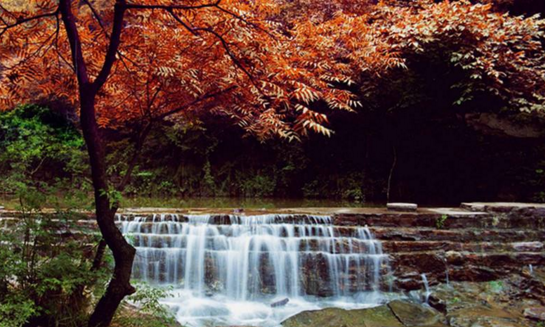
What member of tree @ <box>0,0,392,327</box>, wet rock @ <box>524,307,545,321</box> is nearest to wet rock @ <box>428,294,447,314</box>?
wet rock @ <box>524,307,545,321</box>

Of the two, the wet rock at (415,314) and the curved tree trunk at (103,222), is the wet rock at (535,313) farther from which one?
the curved tree trunk at (103,222)

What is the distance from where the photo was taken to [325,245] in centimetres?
625

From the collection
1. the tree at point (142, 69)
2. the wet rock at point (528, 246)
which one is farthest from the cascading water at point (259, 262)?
the tree at point (142, 69)

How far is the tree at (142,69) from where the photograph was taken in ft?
9.30

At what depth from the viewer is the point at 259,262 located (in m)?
6.14

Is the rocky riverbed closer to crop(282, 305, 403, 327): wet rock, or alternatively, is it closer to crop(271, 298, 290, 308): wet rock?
crop(282, 305, 403, 327): wet rock

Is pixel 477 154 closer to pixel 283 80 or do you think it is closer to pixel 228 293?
pixel 228 293

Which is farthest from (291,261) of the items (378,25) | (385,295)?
(378,25)

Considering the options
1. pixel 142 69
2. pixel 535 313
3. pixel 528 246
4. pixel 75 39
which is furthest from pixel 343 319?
pixel 75 39

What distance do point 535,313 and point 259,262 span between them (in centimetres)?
394

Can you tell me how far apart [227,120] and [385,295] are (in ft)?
29.9

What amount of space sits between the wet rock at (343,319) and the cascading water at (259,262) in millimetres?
511

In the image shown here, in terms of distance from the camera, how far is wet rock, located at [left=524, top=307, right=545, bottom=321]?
4650mm

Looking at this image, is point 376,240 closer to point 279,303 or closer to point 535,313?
point 279,303
